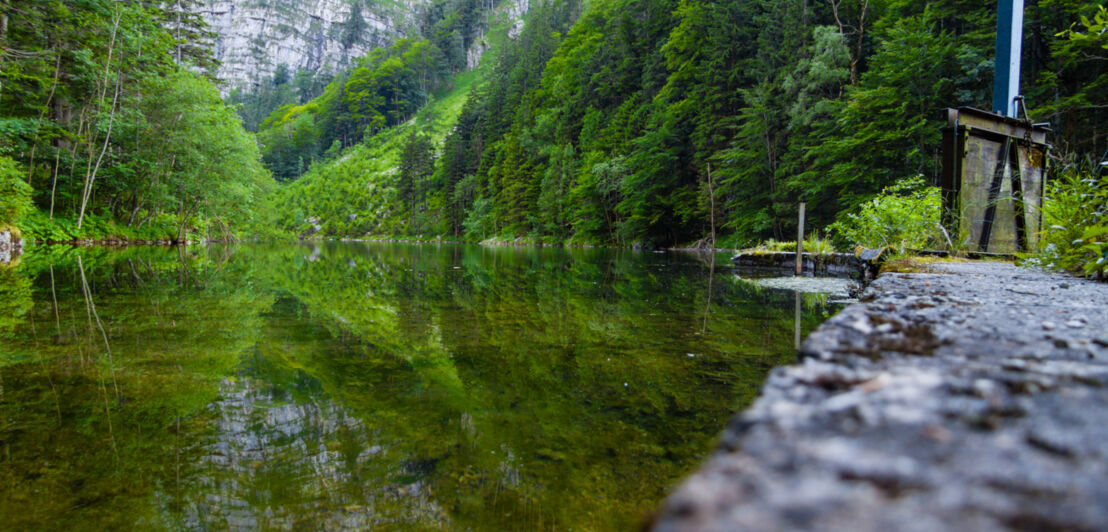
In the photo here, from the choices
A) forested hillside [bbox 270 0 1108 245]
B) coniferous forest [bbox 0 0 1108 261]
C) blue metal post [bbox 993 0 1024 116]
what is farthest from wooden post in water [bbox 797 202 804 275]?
forested hillside [bbox 270 0 1108 245]

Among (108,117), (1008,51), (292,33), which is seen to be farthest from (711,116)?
(292,33)

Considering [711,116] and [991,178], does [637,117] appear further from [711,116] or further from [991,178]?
[991,178]

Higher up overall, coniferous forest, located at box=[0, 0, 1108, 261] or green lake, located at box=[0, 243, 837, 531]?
coniferous forest, located at box=[0, 0, 1108, 261]

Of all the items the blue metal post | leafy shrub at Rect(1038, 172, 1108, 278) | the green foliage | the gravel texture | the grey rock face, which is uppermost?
the grey rock face

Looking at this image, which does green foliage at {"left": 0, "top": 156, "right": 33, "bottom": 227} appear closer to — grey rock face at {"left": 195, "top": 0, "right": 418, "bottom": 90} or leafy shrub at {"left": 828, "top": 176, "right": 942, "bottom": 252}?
leafy shrub at {"left": 828, "top": 176, "right": 942, "bottom": 252}

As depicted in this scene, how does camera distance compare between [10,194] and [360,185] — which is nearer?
[10,194]

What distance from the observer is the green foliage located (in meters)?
15.2

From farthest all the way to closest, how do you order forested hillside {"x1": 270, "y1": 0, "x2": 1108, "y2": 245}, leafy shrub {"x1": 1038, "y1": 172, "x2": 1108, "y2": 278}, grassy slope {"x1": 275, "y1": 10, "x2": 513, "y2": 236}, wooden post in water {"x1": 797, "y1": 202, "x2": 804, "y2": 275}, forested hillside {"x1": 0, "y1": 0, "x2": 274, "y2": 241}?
grassy slope {"x1": 275, "y1": 10, "x2": 513, "y2": 236} < forested hillside {"x1": 0, "y1": 0, "x2": 274, "y2": 241} < forested hillside {"x1": 270, "y1": 0, "x2": 1108, "y2": 245} < wooden post in water {"x1": 797, "y1": 202, "x2": 804, "y2": 275} < leafy shrub {"x1": 1038, "y1": 172, "x2": 1108, "y2": 278}

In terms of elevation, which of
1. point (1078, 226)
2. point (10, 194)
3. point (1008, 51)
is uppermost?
point (1008, 51)

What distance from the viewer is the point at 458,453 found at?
275cm

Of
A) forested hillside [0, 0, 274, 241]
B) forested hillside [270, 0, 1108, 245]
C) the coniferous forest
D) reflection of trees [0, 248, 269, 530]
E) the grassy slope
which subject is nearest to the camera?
reflection of trees [0, 248, 269, 530]

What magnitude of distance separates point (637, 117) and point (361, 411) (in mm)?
35865

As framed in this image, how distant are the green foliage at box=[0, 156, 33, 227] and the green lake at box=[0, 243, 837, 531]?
1295 cm

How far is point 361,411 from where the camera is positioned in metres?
3.27
